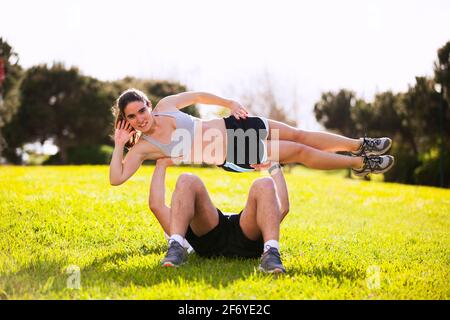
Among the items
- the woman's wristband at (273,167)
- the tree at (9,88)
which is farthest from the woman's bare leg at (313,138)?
the tree at (9,88)

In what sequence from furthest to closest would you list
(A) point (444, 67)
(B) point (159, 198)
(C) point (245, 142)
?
(A) point (444, 67), (C) point (245, 142), (B) point (159, 198)

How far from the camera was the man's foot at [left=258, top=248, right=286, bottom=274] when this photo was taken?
3.74 meters

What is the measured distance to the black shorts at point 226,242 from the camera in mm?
4230

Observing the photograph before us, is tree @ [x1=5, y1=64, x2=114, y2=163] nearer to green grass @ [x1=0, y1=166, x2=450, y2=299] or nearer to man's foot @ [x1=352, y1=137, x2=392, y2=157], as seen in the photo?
green grass @ [x1=0, y1=166, x2=450, y2=299]

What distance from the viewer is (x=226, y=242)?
4359 millimetres

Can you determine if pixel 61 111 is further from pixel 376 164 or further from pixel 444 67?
pixel 376 164

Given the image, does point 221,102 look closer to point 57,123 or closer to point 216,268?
point 216,268

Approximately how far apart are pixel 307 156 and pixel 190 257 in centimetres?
178

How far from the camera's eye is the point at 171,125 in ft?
17.4

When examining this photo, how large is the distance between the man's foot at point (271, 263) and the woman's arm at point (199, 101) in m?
1.91

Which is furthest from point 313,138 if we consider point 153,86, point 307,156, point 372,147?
point 153,86

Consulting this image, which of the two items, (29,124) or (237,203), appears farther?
(29,124)

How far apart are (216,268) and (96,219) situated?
2950 millimetres

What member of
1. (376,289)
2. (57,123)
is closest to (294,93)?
(57,123)
